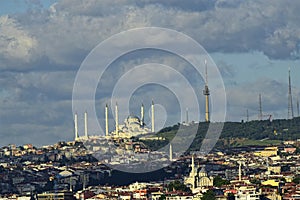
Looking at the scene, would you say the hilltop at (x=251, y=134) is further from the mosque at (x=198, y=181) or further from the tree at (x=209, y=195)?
the tree at (x=209, y=195)

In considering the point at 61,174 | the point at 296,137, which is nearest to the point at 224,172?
the point at 61,174

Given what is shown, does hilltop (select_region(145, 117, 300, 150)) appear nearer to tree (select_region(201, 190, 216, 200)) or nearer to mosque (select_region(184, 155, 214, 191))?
mosque (select_region(184, 155, 214, 191))

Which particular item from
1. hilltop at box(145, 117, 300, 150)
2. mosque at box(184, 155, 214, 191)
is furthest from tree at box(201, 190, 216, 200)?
hilltop at box(145, 117, 300, 150)

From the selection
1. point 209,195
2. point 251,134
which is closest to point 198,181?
point 209,195

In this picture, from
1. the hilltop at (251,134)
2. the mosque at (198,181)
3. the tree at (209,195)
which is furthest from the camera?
the hilltop at (251,134)

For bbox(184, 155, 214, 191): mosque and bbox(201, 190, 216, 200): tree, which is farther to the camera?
bbox(184, 155, 214, 191): mosque

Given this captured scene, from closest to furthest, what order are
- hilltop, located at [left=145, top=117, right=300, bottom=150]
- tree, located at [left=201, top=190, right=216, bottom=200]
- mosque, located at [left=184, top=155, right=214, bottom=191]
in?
tree, located at [left=201, top=190, right=216, bottom=200] → mosque, located at [left=184, top=155, right=214, bottom=191] → hilltop, located at [left=145, top=117, right=300, bottom=150]

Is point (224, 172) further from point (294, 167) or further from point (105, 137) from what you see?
point (105, 137)

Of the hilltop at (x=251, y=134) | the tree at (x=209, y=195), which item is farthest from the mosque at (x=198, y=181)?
the hilltop at (x=251, y=134)

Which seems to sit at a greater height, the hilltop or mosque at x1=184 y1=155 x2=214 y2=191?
the hilltop

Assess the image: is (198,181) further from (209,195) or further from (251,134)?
(251,134)

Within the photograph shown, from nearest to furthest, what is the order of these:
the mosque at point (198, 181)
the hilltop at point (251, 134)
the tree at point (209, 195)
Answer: the tree at point (209, 195)
the mosque at point (198, 181)
the hilltop at point (251, 134)
